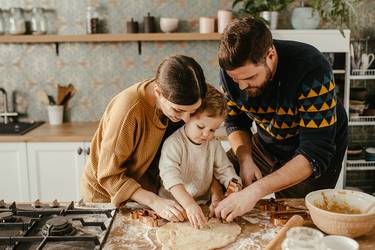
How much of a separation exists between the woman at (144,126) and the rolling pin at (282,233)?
35cm

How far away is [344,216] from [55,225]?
895 millimetres

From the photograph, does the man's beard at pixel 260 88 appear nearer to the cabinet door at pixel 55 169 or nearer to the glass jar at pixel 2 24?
the cabinet door at pixel 55 169

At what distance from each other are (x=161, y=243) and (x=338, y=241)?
1.70 feet

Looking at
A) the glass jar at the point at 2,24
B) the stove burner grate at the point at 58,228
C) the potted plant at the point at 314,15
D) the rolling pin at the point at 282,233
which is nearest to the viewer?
the rolling pin at the point at 282,233

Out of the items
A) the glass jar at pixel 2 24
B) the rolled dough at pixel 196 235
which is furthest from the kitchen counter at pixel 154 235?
the glass jar at pixel 2 24

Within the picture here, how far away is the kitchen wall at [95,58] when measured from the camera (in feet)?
12.2

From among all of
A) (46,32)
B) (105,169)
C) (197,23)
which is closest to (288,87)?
(105,169)

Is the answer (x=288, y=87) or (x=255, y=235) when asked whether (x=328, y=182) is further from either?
(x=255, y=235)

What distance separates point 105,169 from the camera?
1.57 m

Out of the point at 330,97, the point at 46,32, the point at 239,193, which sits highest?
the point at 46,32

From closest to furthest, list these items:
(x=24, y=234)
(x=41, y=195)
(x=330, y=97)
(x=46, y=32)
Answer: (x=24, y=234)
(x=330, y=97)
(x=41, y=195)
(x=46, y=32)

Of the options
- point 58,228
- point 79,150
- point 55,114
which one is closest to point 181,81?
point 58,228

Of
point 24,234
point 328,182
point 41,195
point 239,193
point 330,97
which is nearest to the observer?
point 24,234

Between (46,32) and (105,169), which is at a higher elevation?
(46,32)
